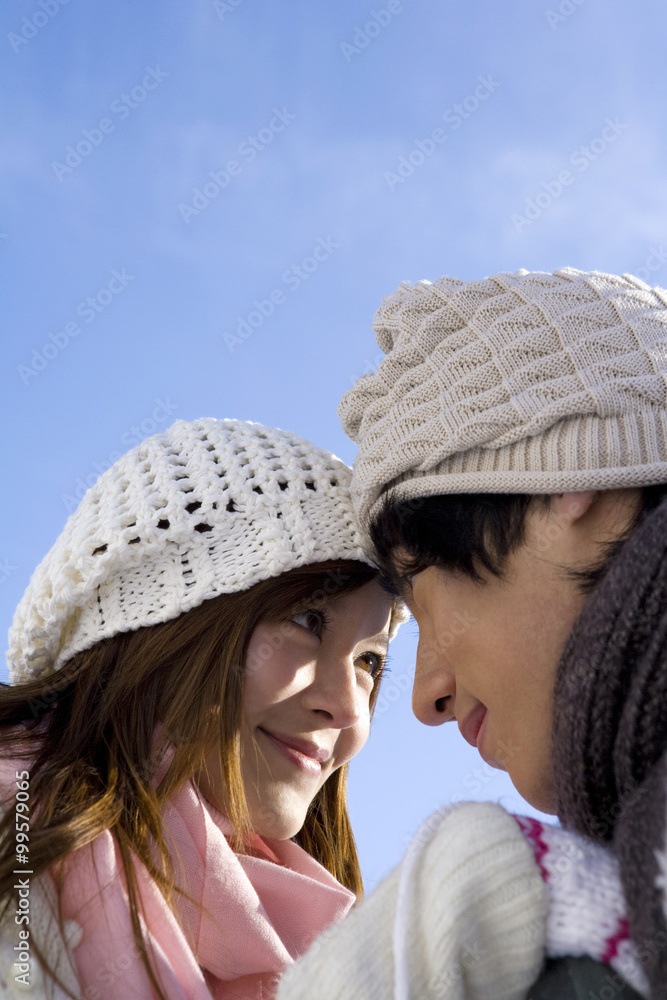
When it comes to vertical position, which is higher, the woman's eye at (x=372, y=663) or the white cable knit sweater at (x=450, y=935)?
the white cable knit sweater at (x=450, y=935)

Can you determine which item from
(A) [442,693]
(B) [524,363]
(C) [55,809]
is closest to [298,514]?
(A) [442,693]

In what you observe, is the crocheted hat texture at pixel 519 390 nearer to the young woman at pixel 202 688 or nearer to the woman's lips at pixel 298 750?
the young woman at pixel 202 688

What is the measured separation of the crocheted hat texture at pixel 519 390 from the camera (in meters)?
1.69

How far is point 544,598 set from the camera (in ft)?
5.51

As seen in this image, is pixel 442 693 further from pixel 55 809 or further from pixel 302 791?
pixel 55 809

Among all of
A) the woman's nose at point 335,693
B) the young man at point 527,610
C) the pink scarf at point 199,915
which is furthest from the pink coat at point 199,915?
the young man at point 527,610

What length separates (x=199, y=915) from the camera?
1962 mm

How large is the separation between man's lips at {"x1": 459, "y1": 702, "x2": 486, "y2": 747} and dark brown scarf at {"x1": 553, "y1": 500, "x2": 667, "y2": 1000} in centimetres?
51

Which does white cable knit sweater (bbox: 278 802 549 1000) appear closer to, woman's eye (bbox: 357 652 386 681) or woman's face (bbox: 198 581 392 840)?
woman's face (bbox: 198 581 392 840)

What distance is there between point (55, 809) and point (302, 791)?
67 cm

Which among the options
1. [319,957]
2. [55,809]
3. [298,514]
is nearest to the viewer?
[319,957]

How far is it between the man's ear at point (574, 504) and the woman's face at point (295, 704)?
80 centimetres

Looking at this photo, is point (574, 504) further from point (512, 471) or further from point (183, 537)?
point (183, 537)

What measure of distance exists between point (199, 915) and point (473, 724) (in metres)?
0.76
